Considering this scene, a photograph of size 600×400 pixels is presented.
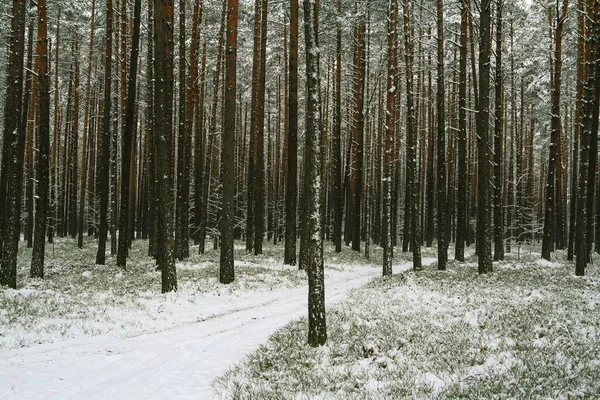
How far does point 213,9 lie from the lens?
24297 mm

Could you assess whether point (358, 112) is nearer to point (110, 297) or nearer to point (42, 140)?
point (42, 140)

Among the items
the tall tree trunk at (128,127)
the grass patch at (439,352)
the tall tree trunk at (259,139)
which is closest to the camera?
the grass patch at (439,352)

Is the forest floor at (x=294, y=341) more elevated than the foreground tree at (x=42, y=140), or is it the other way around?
the foreground tree at (x=42, y=140)

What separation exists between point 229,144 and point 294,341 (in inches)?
348

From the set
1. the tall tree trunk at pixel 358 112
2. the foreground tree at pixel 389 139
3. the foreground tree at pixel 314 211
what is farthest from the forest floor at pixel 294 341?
Result: the tall tree trunk at pixel 358 112

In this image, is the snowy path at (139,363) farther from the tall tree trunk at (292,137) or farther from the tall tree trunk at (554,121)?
the tall tree trunk at (554,121)

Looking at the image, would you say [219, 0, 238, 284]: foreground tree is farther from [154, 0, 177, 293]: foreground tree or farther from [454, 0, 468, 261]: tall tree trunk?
[454, 0, 468, 261]: tall tree trunk

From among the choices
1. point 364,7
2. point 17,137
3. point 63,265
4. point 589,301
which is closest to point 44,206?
point 17,137

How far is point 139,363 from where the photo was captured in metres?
7.11

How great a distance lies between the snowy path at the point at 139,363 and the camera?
591 centimetres

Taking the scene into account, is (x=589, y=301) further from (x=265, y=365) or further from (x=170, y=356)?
(x=170, y=356)

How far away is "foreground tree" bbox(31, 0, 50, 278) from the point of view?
43.4 feet

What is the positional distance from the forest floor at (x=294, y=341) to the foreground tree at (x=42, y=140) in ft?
3.74

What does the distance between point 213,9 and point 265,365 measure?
76.8ft
